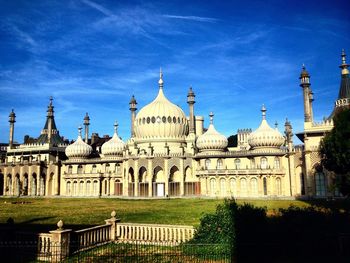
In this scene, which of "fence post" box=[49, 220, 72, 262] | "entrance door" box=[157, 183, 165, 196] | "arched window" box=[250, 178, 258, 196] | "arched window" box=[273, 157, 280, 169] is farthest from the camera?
"entrance door" box=[157, 183, 165, 196]

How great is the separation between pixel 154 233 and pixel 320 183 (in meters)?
33.1

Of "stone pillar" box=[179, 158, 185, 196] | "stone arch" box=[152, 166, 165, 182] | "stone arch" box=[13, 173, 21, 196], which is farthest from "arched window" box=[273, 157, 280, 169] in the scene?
"stone arch" box=[13, 173, 21, 196]

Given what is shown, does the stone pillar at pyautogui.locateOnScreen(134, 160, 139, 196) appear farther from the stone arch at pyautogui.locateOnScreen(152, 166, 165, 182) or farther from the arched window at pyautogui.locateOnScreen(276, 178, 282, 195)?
the arched window at pyautogui.locateOnScreen(276, 178, 282, 195)

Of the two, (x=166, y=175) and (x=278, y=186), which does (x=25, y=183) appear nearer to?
(x=166, y=175)

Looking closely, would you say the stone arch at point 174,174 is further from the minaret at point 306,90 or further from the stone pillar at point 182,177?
the minaret at point 306,90

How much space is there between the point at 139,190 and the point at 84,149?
14909 millimetres

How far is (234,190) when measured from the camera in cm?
5075

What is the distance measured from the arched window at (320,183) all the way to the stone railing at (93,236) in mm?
33672

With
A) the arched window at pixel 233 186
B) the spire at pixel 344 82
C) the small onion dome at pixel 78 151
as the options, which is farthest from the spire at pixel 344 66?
the small onion dome at pixel 78 151

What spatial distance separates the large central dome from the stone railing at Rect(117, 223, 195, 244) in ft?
135

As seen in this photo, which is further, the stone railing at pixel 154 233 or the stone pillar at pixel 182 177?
the stone pillar at pixel 182 177

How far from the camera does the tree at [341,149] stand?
2436cm

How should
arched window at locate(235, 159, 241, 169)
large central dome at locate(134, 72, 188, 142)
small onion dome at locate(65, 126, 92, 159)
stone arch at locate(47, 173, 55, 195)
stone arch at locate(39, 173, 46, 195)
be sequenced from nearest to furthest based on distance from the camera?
arched window at locate(235, 159, 241, 169) → large central dome at locate(134, 72, 188, 142) → small onion dome at locate(65, 126, 92, 159) → stone arch at locate(47, 173, 55, 195) → stone arch at locate(39, 173, 46, 195)

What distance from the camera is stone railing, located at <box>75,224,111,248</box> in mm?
15242
